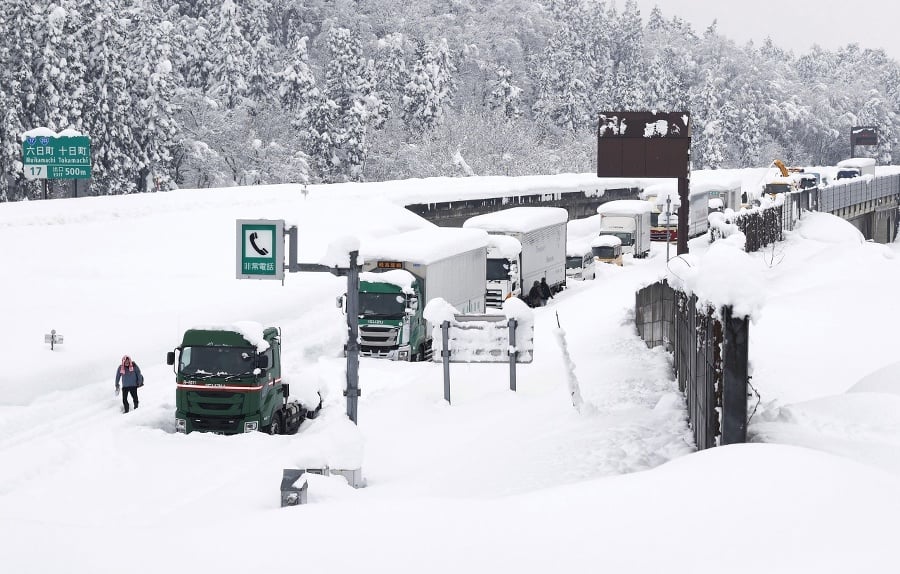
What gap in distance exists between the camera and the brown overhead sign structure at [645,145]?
4650 centimetres

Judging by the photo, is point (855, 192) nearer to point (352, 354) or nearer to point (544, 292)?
point (544, 292)

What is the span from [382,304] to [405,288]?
758mm

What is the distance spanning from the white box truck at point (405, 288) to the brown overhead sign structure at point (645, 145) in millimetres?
14326

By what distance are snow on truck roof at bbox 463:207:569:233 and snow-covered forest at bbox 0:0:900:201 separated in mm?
31856

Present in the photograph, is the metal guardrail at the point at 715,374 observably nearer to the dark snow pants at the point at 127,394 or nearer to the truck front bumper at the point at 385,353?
the dark snow pants at the point at 127,394

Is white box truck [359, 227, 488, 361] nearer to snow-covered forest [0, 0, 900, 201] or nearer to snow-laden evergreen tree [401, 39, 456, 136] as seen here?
snow-covered forest [0, 0, 900, 201]

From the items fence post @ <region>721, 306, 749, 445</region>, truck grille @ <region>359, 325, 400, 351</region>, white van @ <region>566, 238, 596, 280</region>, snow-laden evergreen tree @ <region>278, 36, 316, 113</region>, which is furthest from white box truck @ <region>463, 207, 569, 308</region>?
snow-laden evergreen tree @ <region>278, 36, 316, 113</region>

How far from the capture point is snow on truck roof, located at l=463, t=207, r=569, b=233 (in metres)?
42.2

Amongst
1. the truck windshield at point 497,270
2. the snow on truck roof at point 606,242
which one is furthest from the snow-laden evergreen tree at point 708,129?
the truck windshield at point 497,270

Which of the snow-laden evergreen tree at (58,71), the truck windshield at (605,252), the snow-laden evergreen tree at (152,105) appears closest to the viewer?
the truck windshield at (605,252)

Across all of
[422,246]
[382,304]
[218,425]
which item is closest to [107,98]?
[422,246]

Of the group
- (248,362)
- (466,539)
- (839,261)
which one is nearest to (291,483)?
(466,539)

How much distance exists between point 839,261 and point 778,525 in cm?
3017

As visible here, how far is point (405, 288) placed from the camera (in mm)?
29484
